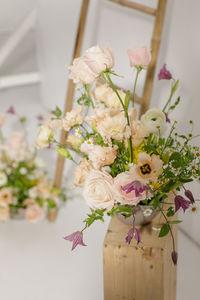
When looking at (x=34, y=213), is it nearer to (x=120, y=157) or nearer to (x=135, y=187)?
(x=120, y=157)

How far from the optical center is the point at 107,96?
115 centimetres

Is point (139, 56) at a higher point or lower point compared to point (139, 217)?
higher

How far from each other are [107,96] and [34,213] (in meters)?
0.96

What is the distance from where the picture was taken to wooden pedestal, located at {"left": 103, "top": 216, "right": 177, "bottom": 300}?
1128 millimetres

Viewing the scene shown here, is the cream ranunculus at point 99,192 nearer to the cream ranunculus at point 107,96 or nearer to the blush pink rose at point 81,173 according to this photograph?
the blush pink rose at point 81,173

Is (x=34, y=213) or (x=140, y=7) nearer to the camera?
(x=140, y=7)

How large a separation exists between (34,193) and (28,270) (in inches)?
17.3

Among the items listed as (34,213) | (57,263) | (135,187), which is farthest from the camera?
(34,213)

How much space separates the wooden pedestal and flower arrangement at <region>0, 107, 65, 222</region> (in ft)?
2.69

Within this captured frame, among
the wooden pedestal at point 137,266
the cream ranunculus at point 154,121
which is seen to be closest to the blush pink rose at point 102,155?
the cream ranunculus at point 154,121

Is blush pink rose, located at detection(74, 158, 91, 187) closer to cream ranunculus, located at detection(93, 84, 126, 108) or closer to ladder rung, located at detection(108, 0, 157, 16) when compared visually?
cream ranunculus, located at detection(93, 84, 126, 108)

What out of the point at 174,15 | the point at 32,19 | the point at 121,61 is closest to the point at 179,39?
the point at 174,15

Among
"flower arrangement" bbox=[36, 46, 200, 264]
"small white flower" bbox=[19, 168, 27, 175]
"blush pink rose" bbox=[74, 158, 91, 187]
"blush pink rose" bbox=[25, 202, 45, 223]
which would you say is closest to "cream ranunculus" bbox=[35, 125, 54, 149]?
"flower arrangement" bbox=[36, 46, 200, 264]

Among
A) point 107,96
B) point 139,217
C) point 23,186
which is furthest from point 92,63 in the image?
point 23,186
